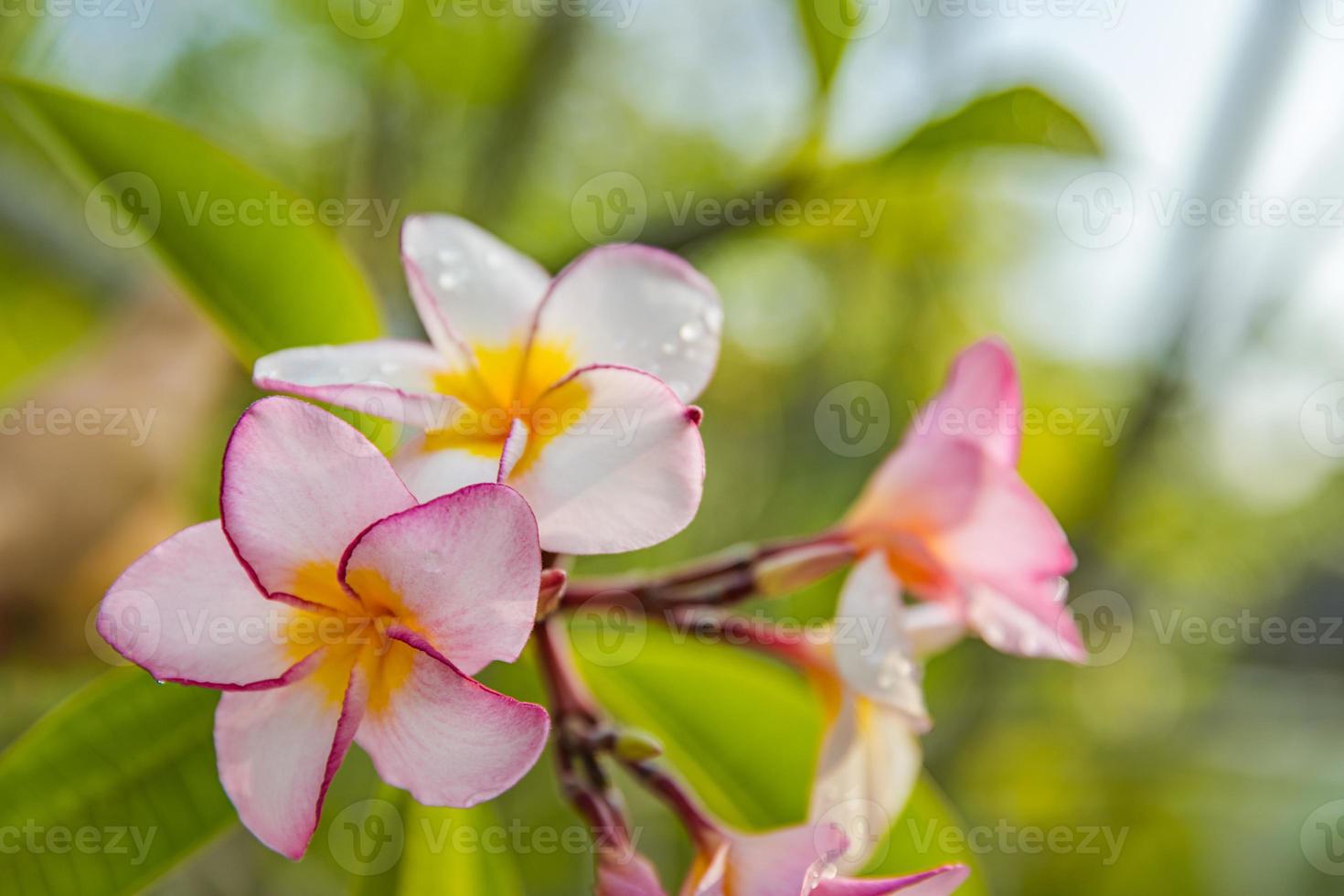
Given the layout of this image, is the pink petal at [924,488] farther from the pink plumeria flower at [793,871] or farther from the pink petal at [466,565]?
the pink petal at [466,565]

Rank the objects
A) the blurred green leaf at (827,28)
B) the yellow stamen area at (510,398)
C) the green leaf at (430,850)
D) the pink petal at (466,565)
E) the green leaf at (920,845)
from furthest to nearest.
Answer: the blurred green leaf at (827,28) < the green leaf at (920,845) < the green leaf at (430,850) < the yellow stamen area at (510,398) < the pink petal at (466,565)

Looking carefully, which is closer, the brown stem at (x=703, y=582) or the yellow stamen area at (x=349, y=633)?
the yellow stamen area at (x=349, y=633)

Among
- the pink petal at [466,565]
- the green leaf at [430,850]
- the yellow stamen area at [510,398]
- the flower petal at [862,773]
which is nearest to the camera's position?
the pink petal at [466,565]

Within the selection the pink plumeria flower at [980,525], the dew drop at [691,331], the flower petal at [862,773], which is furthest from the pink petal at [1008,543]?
the dew drop at [691,331]

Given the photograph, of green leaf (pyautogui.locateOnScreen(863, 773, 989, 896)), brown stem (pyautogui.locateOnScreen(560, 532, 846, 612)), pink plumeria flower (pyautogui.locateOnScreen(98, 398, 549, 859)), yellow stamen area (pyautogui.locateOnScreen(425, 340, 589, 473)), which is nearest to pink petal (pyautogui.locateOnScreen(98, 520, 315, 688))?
→ pink plumeria flower (pyautogui.locateOnScreen(98, 398, 549, 859))

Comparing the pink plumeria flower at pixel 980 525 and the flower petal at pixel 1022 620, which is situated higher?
the pink plumeria flower at pixel 980 525

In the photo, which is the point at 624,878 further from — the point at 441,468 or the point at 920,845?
the point at 920,845

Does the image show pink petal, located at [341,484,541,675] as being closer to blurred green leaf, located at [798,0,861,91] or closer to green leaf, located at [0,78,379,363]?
green leaf, located at [0,78,379,363]
